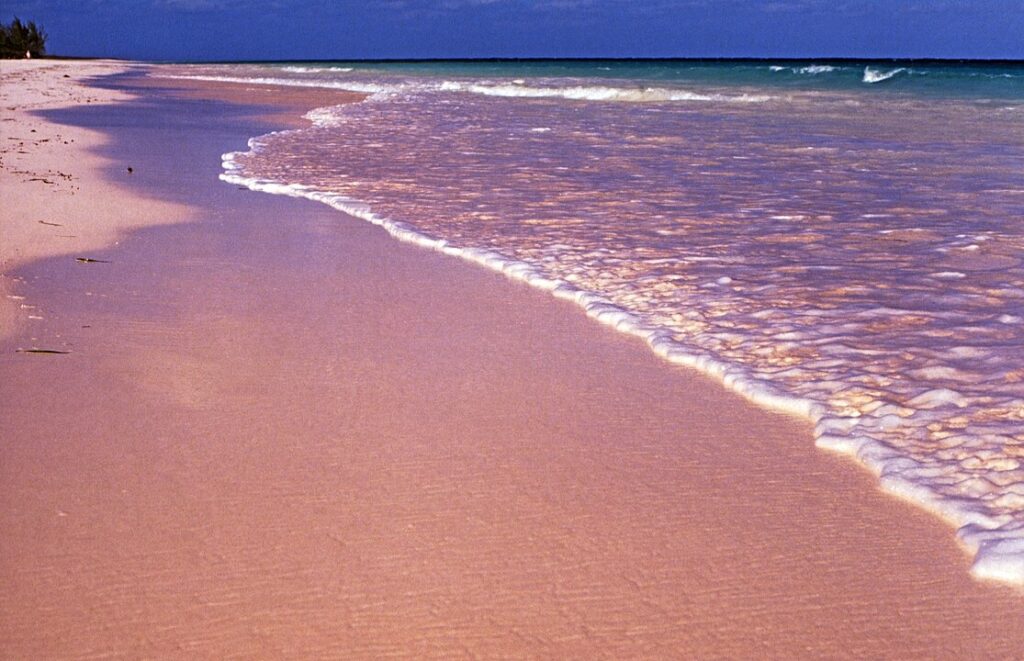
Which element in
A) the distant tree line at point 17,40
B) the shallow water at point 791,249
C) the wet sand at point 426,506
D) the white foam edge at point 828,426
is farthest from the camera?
the distant tree line at point 17,40

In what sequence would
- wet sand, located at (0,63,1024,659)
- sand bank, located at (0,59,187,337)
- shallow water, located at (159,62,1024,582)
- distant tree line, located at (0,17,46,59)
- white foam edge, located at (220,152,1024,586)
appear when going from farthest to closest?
distant tree line, located at (0,17,46,59) < sand bank, located at (0,59,187,337) < shallow water, located at (159,62,1024,582) < white foam edge, located at (220,152,1024,586) < wet sand, located at (0,63,1024,659)

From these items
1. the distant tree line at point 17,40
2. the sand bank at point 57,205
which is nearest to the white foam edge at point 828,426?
the sand bank at point 57,205

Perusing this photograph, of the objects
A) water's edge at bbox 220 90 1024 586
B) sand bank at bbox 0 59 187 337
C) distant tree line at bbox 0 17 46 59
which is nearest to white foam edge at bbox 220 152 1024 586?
water's edge at bbox 220 90 1024 586

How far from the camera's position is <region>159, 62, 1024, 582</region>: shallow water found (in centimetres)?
280

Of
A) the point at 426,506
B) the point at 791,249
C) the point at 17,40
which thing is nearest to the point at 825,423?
the point at 426,506

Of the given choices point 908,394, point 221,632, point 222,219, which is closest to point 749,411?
point 908,394

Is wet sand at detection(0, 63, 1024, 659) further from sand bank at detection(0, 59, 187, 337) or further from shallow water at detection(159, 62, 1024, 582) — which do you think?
sand bank at detection(0, 59, 187, 337)

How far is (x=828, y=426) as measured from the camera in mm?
2807

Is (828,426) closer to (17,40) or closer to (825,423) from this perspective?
(825,423)

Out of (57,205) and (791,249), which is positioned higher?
(57,205)

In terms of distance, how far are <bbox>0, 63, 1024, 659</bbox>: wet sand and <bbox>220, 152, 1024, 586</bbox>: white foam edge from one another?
6 centimetres

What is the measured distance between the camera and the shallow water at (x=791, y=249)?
9.19ft

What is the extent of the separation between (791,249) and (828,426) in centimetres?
257

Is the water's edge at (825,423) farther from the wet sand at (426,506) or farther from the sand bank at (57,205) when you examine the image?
the sand bank at (57,205)
